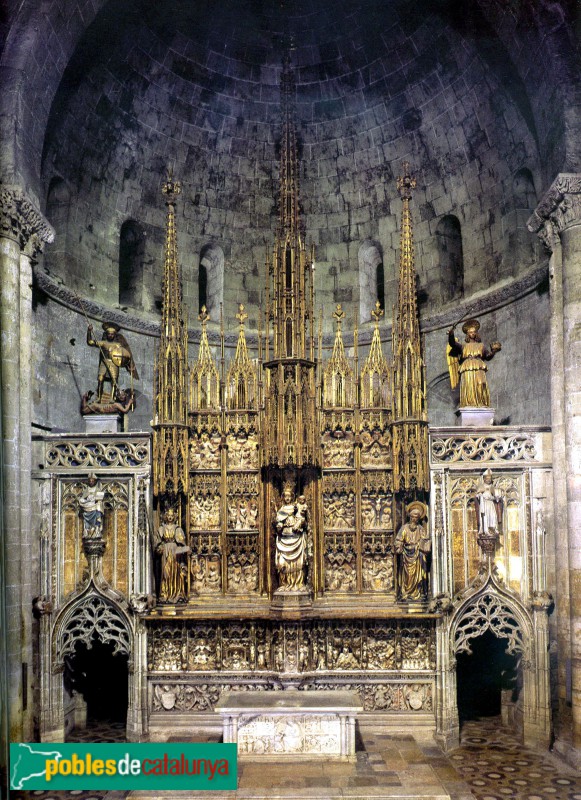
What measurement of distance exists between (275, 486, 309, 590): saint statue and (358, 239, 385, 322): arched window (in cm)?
755

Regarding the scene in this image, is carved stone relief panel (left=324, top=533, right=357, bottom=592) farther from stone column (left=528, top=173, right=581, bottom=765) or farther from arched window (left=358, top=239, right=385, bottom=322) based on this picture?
arched window (left=358, top=239, right=385, bottom=322)

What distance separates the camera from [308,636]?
14.7 m

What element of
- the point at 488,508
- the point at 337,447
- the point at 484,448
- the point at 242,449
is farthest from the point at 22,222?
the point at 488,508

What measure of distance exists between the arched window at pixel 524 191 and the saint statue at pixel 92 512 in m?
10.2

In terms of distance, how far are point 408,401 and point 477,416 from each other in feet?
4.58

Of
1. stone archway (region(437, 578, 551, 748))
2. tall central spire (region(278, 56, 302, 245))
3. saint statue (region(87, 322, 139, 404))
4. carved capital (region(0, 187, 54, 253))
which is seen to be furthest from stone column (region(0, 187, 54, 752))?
stone archway (region(437, 578, 551, 748))

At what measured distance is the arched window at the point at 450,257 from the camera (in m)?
19.7

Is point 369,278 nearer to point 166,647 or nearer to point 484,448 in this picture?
point 484,448

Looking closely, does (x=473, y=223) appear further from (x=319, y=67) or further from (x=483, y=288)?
(x=319, y=67)

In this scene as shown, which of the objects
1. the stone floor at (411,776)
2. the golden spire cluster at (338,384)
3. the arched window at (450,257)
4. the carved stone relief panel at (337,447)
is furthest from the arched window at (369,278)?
the stone floor at (411,776)

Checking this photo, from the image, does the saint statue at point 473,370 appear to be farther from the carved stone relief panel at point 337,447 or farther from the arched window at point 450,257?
the arched window at point 450,257

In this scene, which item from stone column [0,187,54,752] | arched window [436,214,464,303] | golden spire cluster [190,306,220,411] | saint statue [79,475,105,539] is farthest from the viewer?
arched window [436,214,464,303]

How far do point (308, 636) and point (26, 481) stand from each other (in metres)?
5.44

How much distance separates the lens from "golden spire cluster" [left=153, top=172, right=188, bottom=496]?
15.2 meters
